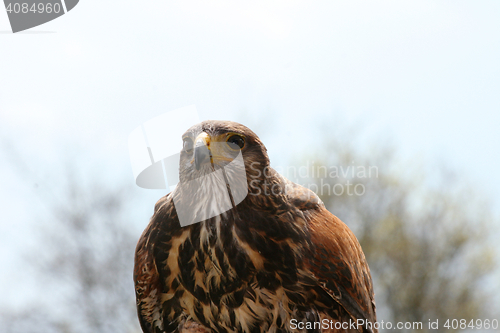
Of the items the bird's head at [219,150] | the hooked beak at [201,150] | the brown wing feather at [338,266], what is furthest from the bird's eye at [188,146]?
the brown wing feather at [338,266]

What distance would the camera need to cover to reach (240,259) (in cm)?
219

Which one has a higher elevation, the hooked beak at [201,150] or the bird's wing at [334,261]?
the hooked beak at [201,150]

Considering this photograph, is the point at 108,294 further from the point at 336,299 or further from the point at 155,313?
the point at 336,299

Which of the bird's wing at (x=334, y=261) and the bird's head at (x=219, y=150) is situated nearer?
the bird's head at (x=219, y=150)

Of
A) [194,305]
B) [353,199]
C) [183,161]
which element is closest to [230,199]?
[183,161]

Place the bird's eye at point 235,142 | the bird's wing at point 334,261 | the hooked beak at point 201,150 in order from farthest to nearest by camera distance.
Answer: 1. the bird's wing at point 334,261
2. the bird's eye at point 235,142
3. the hooked beak at point 201,150

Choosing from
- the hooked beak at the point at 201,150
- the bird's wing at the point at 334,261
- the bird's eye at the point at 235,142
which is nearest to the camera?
the hooked beak at the point at 201,150

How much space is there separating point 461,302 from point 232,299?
10360 millimetres

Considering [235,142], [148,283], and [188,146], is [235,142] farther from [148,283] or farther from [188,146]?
[148,283]

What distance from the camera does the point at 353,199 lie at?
10.7 m

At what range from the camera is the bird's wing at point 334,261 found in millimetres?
2277

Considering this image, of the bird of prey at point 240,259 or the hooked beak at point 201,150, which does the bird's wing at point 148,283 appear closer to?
the bird of prey at point 240,259

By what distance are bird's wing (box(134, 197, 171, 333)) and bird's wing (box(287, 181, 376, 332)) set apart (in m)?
0.96

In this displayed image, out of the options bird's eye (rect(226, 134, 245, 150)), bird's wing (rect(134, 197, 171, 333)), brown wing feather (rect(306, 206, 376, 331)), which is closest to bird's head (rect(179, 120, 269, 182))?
bird's eye (rect(226, 134, 245, 150))
